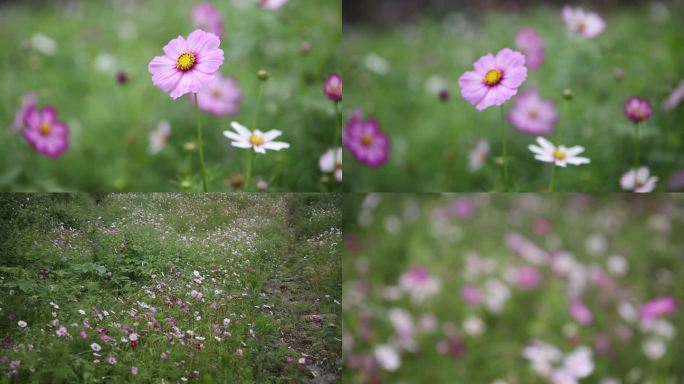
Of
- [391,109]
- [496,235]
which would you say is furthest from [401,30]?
[496,235]

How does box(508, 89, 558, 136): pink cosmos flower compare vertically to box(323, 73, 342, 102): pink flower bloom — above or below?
below

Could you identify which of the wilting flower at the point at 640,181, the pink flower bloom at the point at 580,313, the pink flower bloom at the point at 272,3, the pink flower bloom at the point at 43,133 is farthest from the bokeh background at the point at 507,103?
the pink flower bloom at the point at 43,133

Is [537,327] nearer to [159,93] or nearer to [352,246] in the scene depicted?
[352,246]

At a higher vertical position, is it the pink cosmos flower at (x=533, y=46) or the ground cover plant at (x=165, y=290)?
the pink cosmos flower at (x=533, y=46)

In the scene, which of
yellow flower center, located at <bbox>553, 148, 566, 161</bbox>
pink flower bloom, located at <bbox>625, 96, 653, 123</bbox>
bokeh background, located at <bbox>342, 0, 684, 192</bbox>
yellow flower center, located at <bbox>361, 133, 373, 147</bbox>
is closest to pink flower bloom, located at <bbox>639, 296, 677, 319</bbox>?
bokeh background, located at <bbox>342, 0, 684, 192</bbox>

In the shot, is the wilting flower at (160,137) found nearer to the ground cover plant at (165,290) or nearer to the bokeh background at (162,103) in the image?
the bokeh background at (162,103)

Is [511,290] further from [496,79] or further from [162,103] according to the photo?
[162,103]

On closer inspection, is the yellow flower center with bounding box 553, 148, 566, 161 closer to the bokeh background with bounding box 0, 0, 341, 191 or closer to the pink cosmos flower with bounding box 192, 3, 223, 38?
the bokeh background with bounding box 0, 0, 341, 191
